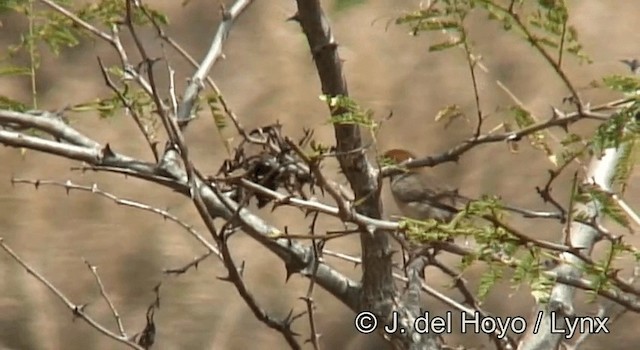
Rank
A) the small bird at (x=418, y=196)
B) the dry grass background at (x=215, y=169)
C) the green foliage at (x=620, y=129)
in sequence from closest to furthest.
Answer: the green foliage at (x=620, y=129) → the small bird at (x=418, y=196) → the dry grass background at (x=215, y=169)

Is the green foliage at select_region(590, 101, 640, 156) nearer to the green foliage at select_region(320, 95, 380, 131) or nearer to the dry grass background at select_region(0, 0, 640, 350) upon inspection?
the green foliage at select_region(320, 95, 380, 131)

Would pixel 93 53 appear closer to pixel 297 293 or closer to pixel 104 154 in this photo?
pixel 297 293

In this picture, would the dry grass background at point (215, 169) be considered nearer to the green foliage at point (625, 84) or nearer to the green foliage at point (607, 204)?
the green foliage at point (607, 204)

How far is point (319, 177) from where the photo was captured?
0.81 meters

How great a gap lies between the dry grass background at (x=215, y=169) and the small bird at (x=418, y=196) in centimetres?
44

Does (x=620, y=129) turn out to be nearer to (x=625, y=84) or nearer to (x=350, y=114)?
(x=625, y=84)

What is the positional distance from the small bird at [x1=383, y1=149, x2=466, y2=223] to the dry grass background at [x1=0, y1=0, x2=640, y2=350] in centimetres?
44

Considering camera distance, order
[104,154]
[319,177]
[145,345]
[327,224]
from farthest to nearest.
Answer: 1. [327,224]
2. [145,345]
3. [104,154]
4. [319,177]

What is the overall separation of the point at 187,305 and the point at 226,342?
11 cm

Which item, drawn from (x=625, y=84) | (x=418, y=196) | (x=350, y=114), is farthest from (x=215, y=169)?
(x=625, y=84)

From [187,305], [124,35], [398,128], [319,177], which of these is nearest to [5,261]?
[187,305]

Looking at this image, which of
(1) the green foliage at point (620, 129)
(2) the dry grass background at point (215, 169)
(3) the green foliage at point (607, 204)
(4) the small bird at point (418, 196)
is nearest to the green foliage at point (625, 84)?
(1) the green foliage at point (620, 129)

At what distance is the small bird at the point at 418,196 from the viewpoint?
125cm

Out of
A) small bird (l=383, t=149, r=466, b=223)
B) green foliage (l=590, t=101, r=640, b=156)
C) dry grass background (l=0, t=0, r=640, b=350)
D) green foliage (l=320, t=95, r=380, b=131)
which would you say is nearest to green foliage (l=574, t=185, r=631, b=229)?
green foliage (l=590, t=101, r=640, b=156)
